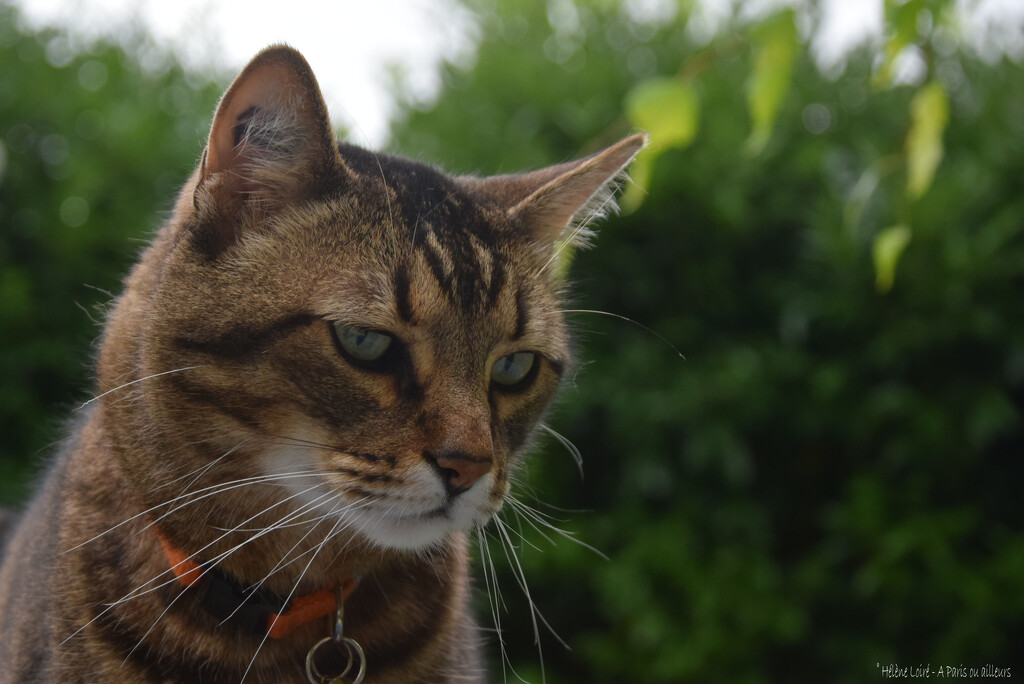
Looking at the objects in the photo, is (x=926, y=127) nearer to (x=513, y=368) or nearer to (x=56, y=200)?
(x=513, y=368)

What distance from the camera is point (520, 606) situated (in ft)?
12.2

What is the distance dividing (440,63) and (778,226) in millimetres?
1653

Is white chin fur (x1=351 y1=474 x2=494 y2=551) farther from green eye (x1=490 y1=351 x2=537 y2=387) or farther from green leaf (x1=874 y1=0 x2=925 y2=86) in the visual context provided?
green leaf (x1=874 y1=0 x2=925 y2=86)

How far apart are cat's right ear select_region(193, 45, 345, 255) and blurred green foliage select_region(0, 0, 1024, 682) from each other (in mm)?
1632

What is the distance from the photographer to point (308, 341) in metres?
1.33

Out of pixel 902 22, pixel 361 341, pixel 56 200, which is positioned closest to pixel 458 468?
pixel 361 341

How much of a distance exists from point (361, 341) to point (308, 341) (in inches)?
3.1

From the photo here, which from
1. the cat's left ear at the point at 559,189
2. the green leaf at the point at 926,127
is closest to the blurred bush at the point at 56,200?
the cat's left ear at the point at 559,189

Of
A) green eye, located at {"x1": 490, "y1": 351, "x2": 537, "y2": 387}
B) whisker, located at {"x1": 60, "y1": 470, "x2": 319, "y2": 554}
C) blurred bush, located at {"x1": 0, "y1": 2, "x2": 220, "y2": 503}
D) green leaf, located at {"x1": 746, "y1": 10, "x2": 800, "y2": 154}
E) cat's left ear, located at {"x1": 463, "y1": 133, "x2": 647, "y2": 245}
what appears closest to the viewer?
whisker, located at {"x1": 60, "y1": 470, "x2": 319, "y2": 554}

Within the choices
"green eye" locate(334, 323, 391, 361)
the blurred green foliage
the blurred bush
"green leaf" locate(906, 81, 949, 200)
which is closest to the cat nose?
"green eye" locate(334, 323, 391, 361)

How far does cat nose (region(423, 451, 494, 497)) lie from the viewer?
1342 mm

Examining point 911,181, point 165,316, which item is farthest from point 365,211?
point 911,181

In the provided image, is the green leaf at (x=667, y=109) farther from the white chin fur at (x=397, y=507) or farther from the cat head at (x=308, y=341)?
the white chin fur at (x=397, y=507)

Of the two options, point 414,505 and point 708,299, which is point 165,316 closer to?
point 414,505
